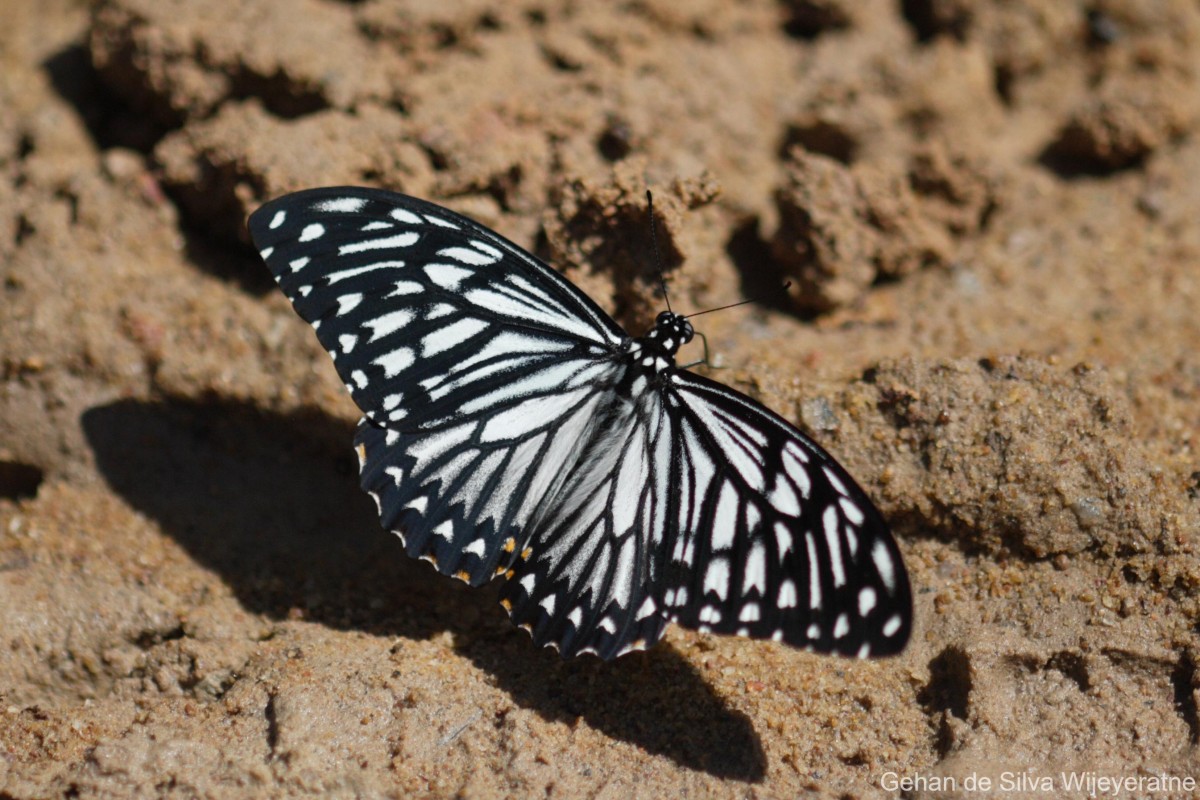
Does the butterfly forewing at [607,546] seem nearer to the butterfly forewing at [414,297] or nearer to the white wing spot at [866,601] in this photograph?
the butterfly forewing at [414,297]

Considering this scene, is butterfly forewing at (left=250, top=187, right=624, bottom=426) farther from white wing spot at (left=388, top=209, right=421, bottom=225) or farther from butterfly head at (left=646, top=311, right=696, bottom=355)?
butterfly head at (left=646, top=311, right=696, bottom=355)

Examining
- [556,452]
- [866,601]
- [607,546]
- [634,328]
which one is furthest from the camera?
[634,328]

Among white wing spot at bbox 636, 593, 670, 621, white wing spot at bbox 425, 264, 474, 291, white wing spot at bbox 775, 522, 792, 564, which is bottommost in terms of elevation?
white wing spot at bbox 636, 593, 670, 621

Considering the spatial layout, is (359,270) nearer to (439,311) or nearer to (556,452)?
(439,311)

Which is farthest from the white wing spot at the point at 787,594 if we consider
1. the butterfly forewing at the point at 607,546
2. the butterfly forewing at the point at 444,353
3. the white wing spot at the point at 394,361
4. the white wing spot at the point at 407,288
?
the white wing spot at the point at 407,288

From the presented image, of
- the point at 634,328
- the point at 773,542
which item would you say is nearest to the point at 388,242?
the point at 634,328

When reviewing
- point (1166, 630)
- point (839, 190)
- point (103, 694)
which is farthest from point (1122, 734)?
point (103, 694)

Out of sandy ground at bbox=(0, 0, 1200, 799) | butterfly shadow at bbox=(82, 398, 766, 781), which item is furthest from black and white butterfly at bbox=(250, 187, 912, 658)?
sandy ground at bbox=(0, 0, 1200, 799)
